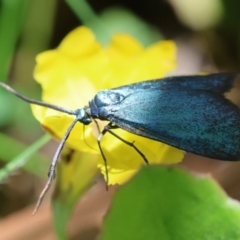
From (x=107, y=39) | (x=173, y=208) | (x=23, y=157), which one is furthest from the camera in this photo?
(x=107, y=39)

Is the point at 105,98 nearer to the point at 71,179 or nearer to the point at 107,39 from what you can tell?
the point at 71,179

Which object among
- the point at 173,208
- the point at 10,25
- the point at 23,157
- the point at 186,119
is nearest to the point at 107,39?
the point at 10,25

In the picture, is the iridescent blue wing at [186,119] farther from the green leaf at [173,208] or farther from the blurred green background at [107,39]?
the blurred green background at [107,39]

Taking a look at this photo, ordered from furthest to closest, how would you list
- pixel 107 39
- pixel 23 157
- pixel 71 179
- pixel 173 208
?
pixel 107 39, pixel 23 157, pixel 71 179, pixel 173 208

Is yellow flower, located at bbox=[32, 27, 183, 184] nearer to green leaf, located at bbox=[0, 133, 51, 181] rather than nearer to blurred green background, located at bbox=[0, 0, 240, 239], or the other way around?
green leaf, located at bbox=[0, 133, 51, 181]

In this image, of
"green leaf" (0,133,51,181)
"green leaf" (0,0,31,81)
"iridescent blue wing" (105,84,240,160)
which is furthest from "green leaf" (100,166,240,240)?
"green leaf" (0,0,31,81)

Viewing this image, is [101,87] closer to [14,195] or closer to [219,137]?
[219,137]

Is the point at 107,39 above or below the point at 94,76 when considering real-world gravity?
below

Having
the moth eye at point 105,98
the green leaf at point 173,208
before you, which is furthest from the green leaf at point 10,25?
the green leaf at point 173,208
